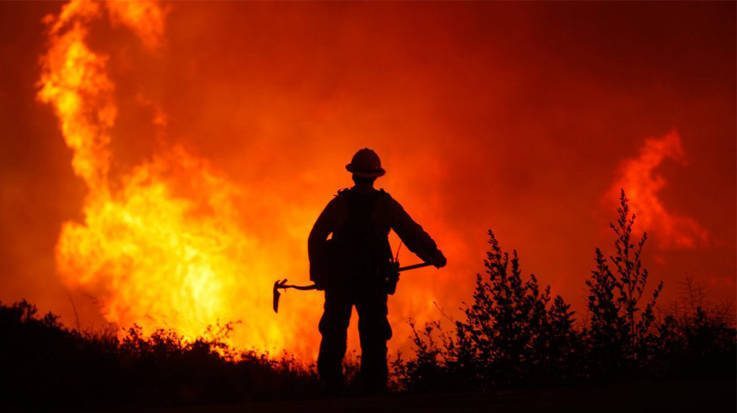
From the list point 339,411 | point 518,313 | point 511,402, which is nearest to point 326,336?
point 518,313

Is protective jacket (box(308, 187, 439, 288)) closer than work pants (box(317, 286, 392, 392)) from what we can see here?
No

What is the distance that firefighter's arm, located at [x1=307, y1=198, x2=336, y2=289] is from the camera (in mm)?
8445

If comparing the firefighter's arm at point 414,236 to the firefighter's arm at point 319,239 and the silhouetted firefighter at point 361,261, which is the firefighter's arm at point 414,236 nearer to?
the silhouetted firefighter at point 361,261

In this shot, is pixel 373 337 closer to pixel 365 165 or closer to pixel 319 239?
pixel 319 239

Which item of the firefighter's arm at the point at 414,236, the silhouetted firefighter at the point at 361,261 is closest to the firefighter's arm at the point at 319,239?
the silhouetted firefighter at the point at 361,261

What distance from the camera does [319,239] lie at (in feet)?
27.9

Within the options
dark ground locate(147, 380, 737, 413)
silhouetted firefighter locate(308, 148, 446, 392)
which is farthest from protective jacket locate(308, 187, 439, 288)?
dark ground locate(147, 380, 737, 413)

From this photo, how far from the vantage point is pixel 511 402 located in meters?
5.15

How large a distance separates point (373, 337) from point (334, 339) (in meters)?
0.41

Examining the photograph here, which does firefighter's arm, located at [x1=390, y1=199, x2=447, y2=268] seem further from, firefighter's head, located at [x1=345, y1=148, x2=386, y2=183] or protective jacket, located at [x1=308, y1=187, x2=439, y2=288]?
firefighter's head, located at [x1=345, y1=148, x2=386, y2=183]

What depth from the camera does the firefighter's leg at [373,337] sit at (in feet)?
26.5

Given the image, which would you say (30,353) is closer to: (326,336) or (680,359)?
(326,336)

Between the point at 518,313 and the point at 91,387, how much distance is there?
4.44 meters

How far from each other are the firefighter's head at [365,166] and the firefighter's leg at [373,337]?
1265 mm
